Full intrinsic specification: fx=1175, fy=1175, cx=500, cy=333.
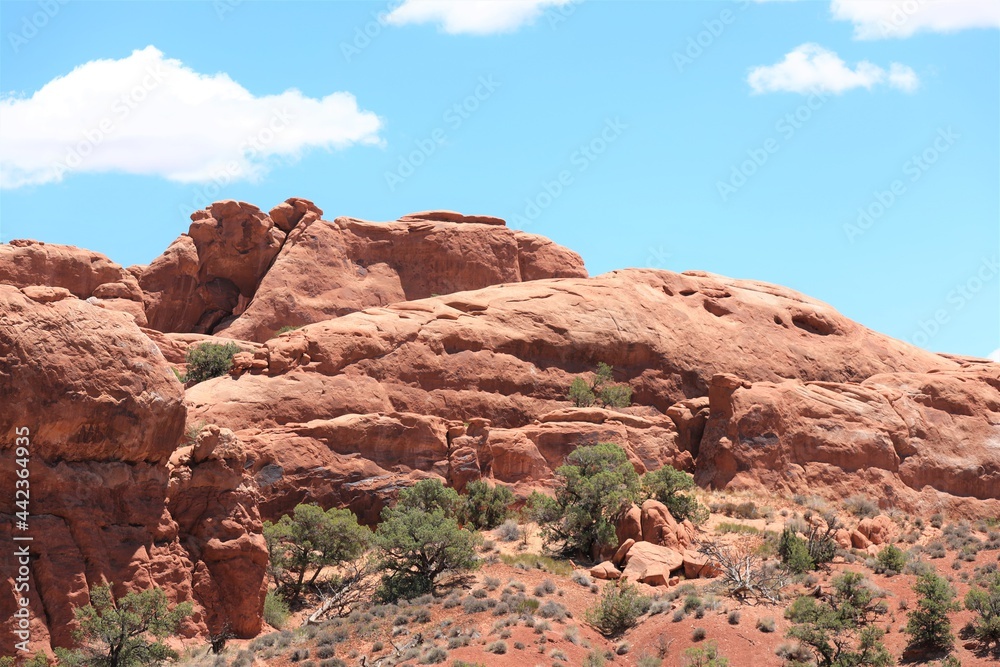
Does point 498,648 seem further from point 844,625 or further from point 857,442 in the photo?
point 857,442

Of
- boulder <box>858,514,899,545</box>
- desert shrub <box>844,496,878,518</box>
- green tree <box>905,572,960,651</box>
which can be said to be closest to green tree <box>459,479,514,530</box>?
boulder <box>858,514,899,545</box>

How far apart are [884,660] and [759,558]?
23.7 ft

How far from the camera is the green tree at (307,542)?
27812mm

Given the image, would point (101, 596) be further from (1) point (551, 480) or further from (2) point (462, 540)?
(1) point (551, 480)

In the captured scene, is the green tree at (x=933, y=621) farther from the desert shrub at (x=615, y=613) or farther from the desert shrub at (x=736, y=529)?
the desert shrub at (x=736, y=529)

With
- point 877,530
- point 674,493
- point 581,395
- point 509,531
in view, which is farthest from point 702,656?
point 581,395

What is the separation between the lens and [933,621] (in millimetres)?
21859

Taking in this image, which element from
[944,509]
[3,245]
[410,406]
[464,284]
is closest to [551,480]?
[410,406]

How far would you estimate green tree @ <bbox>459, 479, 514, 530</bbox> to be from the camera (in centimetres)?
3148

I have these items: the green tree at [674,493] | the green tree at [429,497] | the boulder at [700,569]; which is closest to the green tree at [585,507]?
the green tree at [674,493]

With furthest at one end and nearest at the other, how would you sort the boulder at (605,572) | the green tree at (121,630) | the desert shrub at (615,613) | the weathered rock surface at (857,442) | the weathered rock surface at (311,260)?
the weathered rock surface at (311,260) < the weathered rock surface at (857,442) < the boulder at (605,572) < the desert shrub at (615,613) < the green tree at (121,630)

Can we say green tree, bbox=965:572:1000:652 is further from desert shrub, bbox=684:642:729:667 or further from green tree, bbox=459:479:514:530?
green tree, bbox=459:479:514:530

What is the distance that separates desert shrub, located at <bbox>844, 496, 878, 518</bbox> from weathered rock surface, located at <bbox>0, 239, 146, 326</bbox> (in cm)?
2705

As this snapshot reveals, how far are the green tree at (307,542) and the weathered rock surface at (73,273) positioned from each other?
20157 millimetres
